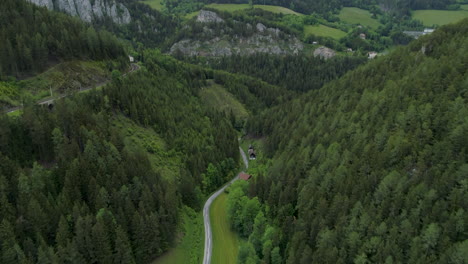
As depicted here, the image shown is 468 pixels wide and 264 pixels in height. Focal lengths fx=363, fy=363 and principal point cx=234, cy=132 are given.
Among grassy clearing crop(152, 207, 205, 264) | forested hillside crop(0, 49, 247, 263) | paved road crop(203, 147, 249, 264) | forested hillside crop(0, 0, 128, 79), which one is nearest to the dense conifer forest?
forested hillside crop(0, 49, 247, 263)

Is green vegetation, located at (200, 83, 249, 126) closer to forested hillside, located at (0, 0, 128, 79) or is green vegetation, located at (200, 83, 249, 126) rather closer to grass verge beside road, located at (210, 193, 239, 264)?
forested hillside, located at (0, 0, 128, 79)

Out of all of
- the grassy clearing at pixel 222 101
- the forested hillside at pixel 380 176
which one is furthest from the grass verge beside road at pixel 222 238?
the grassy clearing at pixel 222 101

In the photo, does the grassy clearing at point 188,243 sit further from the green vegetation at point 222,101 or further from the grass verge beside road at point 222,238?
the green vegetation at point 222,101

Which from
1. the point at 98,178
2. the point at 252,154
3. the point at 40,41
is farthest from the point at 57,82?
the point at 252,154

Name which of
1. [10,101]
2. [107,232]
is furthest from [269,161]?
[10,101]

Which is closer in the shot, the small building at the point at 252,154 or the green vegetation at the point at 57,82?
the green vegetation at the point at 57,82

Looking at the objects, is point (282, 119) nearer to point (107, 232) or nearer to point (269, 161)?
point (269, 161)
